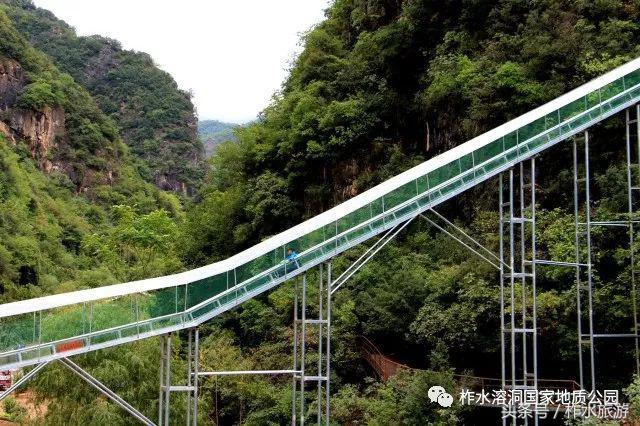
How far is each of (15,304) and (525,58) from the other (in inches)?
639

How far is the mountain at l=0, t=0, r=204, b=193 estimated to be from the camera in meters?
89.6

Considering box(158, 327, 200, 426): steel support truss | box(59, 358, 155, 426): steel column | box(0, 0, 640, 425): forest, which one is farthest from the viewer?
box(0, 0, 640, 425): forest

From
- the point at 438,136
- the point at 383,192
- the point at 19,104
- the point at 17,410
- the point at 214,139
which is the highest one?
the point at 214,139

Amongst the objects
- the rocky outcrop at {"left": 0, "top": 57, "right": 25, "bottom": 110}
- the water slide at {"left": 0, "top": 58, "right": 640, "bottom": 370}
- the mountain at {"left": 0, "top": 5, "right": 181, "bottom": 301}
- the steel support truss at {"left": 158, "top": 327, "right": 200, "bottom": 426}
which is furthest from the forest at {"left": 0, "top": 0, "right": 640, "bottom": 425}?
the rocky outcrop at {"left": 0, "top": 57, "right": 25, "bottom": 110}

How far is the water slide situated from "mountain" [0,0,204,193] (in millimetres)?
72578

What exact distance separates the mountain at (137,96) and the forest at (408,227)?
159ft

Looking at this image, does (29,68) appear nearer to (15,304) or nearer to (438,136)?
(438,136)

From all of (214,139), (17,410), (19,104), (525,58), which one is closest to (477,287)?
(525,58)

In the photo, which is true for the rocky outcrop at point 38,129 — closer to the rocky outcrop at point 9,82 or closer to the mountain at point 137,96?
the rocky outcrop at point 9,82

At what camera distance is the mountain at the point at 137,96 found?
89.6 m

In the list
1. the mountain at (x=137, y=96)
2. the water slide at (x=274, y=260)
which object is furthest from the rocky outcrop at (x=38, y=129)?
the water slide at (x=274, y=260)

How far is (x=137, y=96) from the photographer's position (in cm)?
9212

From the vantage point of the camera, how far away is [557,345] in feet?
59.9

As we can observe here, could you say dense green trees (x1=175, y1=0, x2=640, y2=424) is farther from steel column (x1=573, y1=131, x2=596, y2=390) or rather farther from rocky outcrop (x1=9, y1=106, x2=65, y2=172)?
rocky outcrop (x1=9, y1=106, x2=65, y2=172)
